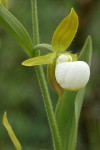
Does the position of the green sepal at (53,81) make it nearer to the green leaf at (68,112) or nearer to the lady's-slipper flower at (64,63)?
the lady's-slipper flower at (64,63)

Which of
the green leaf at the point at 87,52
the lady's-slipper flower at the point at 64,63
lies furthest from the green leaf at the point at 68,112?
the lady's-slipper flower at the point at 64,63

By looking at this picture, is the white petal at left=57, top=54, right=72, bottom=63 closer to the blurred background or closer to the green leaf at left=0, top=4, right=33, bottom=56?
the green leaf at left=0, top=4, right=33, bottom=56

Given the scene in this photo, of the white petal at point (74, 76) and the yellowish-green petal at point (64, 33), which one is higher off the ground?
the yellowish-green petal at point (64, 33)

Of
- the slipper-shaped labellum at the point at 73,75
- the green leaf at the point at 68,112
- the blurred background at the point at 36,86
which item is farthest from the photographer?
the blurred background at the point at 36,86

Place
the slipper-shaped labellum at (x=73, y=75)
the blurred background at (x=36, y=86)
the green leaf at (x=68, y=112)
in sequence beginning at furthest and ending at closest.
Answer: the blurred background at (x=36, y=86) < the green leaf at (x=68, y=112) < the slipper-shaped labellum at (x=73, y=75)

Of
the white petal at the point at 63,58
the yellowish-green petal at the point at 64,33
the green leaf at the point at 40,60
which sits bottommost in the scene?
the white petal at the point at 63,58

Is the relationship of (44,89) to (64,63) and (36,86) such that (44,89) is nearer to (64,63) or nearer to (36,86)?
(64,63)

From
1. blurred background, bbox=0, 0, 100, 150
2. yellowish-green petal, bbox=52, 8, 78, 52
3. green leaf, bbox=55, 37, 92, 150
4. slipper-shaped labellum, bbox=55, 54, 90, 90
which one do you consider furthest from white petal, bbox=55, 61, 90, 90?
blurred background, bbox=0, 0, 100, 150
